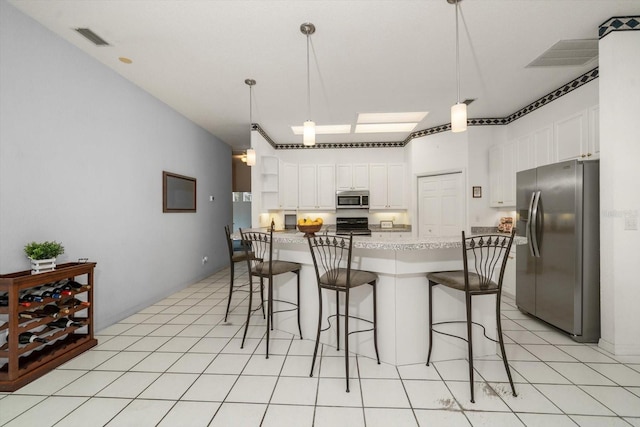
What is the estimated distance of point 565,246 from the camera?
9.29 feet

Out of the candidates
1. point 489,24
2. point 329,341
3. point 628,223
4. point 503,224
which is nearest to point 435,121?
point 503,224

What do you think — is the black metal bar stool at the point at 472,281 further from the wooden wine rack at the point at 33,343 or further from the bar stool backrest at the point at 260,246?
the wooden wine rack at the point at 33,343

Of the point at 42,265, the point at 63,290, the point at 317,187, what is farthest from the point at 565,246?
the point at 42,265

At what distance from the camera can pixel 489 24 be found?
2.50 meters

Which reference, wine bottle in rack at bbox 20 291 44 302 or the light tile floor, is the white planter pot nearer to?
wine bottle in rack at bbox 20 291 44 302

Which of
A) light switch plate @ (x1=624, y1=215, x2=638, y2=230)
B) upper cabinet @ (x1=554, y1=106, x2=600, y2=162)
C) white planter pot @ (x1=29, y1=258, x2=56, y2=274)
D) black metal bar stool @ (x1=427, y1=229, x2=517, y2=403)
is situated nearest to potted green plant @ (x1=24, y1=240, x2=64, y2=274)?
white planter pot @ (x1=29, y1=258, x2=56, y2=274)

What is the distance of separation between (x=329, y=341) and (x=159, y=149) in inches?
139

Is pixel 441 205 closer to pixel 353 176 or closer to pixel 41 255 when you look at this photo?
pixel 353 176

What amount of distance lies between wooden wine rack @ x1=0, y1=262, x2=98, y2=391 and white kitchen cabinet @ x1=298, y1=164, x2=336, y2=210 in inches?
163

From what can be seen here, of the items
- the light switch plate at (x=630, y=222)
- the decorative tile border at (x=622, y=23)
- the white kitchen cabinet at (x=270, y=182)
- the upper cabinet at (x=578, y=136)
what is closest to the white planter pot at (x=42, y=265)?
the white kitchen cabinet at (x=270, y=182)

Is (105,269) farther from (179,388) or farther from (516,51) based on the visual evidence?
(516,51)

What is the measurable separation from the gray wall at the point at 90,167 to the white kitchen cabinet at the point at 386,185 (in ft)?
11.9

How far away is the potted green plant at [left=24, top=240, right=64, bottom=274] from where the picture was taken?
7.47ft

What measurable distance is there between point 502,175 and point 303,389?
4375 mm
